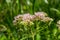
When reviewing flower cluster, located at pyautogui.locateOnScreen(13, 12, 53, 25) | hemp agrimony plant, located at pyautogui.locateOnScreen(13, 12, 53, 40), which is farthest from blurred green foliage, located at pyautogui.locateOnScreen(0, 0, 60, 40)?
flower cluster, located at pyautogui.locateOnScreen(13, 12, 53, 25)

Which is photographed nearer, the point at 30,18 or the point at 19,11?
the point at 30,18

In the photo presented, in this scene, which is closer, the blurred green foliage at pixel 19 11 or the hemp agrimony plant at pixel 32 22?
the hemp agrimony plant at pixel 32 22

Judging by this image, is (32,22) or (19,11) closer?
(32,22)

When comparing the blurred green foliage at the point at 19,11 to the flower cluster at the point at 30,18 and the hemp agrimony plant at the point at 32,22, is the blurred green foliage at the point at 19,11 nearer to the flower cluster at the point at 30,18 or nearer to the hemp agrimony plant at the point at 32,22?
the hemp agrimony plant at the point at 32,22

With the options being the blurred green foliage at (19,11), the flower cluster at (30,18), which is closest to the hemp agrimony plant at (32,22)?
the flower cluster at (30,18)

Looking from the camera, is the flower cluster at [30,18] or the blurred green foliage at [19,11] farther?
the blurred green foliage at [19,11]

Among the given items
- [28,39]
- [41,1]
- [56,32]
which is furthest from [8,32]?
[41,1]

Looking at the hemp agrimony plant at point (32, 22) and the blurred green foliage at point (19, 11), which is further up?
the blurred green foliage at point (19, 11)

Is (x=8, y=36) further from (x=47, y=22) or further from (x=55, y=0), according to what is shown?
(x=55, y=0)

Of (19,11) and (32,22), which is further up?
(19,11)

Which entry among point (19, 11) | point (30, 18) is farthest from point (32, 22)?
point (19, 11)

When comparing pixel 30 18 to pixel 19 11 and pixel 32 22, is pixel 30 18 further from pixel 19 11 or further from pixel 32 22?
pixel 19 11
